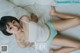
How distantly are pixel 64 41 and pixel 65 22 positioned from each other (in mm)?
133

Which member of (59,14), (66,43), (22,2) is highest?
(22,2)

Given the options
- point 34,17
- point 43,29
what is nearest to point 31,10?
point 34,17

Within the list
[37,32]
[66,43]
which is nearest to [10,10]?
[37,32]

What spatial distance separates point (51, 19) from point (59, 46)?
204mm

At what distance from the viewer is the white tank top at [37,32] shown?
3.91 ft

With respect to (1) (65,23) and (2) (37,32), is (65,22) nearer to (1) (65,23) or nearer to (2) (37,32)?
(1) (65,23)

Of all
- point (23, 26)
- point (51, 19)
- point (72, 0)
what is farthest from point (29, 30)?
point (72, 0)

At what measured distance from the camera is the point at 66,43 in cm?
120

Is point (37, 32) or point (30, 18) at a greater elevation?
point (30, 18)

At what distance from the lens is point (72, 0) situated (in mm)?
1226

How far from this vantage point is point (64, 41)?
3.93 feet

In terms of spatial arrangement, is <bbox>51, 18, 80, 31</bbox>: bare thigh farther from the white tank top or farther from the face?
the face

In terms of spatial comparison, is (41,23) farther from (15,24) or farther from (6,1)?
(6,1)

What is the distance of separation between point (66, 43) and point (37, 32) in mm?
217
